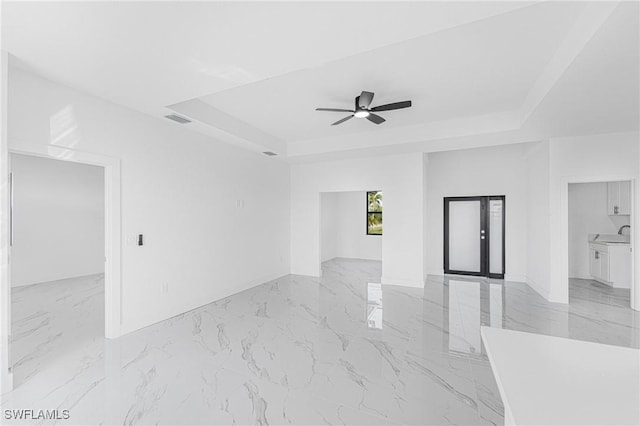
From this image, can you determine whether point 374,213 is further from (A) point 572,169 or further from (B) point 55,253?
(B) point 55,253

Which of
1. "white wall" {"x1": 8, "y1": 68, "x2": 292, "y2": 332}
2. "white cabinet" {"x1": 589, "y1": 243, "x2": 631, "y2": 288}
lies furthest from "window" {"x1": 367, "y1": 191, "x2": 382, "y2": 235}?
"white cabinet" {"x1": 589, "y1": 243, "x2": 631, "y2": 288}

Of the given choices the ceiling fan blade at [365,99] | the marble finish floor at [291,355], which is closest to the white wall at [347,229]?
the marble finish floor at [291,355]

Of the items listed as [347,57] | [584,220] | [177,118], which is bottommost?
[584,220]

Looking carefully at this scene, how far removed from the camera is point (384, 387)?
242 centimetres

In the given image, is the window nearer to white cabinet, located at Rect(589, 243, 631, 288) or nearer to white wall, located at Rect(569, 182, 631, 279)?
white wall, located at Rect(569, 182, 631, 279)

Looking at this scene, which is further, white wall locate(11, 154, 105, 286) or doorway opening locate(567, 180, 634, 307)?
white wall locate(11, 154, 105, 286)

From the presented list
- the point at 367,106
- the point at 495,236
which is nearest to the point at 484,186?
the point at 495,236

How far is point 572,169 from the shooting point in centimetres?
469

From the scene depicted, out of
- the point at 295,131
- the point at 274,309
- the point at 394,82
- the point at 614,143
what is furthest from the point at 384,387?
the point at 614,143

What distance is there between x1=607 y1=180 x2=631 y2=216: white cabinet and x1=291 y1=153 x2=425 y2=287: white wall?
147 inches

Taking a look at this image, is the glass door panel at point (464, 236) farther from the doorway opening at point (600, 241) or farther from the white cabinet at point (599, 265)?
the white cabinet at point (599, 265)

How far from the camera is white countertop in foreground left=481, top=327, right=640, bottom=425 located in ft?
2.82

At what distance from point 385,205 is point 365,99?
2994mm

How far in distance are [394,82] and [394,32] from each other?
136 cm
